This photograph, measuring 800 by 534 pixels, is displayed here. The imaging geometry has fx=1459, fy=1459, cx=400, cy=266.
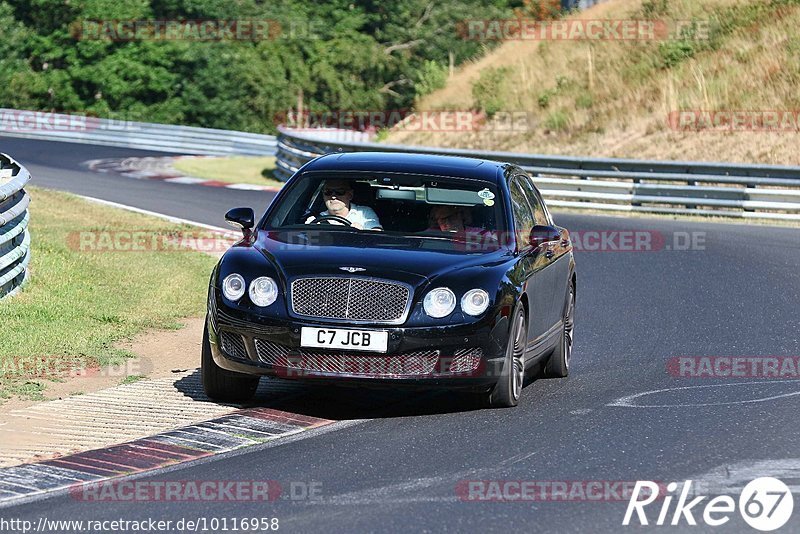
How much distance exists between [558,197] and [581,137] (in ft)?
32.0

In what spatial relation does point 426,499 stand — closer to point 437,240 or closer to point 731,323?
point 437,240

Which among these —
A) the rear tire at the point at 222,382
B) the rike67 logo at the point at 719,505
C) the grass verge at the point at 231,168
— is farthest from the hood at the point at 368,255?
the grass verge at the point at 231,168

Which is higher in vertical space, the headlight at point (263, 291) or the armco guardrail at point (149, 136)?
the headlight at point (263, 291)

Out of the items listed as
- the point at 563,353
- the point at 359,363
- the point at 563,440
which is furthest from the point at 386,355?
the point at 563,353

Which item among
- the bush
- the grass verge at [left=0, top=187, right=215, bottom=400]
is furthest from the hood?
the bush

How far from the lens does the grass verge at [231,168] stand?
32.0 meters

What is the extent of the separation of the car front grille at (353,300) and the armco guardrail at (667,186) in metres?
17.1

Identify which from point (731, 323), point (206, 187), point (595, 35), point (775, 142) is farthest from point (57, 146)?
point (731, 323)

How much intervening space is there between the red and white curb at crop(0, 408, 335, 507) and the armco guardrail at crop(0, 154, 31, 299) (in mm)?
4569

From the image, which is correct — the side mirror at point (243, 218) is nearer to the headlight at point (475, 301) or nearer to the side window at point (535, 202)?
the headlight at point (475, 301)

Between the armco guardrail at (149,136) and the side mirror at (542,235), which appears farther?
the armco guardrail at (149,136)

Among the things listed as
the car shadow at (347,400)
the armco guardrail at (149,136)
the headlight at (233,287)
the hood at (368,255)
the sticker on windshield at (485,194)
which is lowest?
the armco guardrail at (149,136)

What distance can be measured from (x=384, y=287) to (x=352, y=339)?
1.23 feet

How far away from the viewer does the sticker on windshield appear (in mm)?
10055
